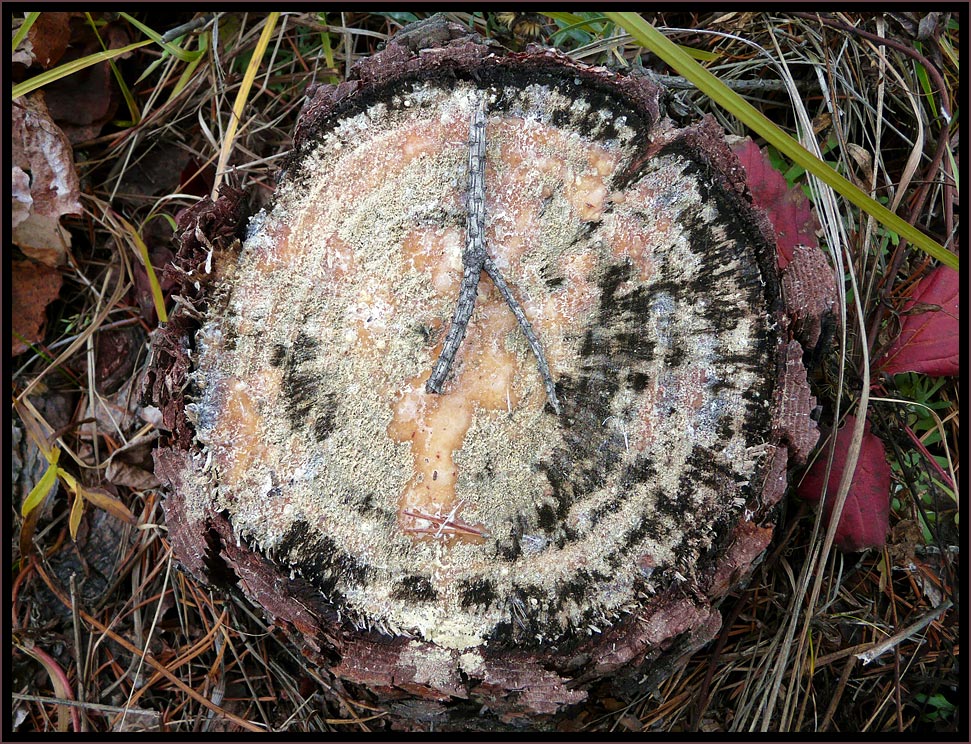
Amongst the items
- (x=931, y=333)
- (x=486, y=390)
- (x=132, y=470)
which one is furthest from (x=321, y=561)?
(x=931, y=333)

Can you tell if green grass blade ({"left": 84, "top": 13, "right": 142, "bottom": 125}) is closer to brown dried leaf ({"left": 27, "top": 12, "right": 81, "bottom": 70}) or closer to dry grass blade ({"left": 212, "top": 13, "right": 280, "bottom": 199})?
brown dried leaf ({"left": 27, "top": 12, "right": 81, "bottom": 70})

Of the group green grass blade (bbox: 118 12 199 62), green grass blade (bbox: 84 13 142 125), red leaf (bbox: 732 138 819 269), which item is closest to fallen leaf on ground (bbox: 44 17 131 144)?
green grass blade (bbox: 84 13 142 125)

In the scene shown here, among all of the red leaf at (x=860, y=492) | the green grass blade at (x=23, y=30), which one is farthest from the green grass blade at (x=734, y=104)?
the green grass blade at (x=23, y=30)

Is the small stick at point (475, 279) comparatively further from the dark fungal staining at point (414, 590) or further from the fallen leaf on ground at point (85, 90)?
the fallen leaf on ground at point (85, 90)

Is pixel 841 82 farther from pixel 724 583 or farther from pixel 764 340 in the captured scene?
pixel 724 583

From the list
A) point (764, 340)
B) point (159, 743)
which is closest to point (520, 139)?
point (764, 340)
